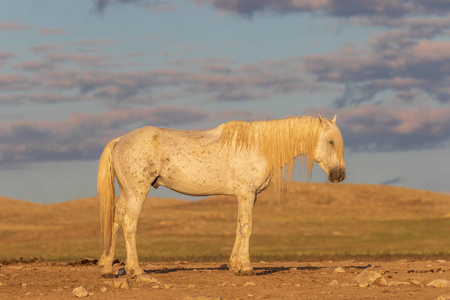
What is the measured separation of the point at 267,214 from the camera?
2016 inches

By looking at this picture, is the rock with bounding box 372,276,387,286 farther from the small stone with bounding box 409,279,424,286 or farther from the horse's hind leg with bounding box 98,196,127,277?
the horse's hind leg with bounding box 98,196,127,277

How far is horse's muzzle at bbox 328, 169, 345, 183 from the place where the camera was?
45.2 ft

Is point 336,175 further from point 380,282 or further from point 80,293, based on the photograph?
point 80,293

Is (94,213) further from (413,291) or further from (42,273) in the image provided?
(413,291)

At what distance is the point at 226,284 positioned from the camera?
12312mm

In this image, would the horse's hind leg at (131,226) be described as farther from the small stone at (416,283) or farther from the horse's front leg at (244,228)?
the small stone at (416,283)

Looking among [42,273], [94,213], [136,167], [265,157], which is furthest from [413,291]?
[94,213]

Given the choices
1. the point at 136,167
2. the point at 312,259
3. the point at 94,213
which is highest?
the point at 136,167

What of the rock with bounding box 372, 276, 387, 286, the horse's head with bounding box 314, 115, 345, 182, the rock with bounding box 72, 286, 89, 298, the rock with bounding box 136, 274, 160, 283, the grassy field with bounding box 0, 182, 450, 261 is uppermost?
the horse's head with bounding box 314, 115, 345, 182

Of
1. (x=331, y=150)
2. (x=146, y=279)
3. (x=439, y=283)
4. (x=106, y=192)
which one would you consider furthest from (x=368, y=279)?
(x=106, y=192)

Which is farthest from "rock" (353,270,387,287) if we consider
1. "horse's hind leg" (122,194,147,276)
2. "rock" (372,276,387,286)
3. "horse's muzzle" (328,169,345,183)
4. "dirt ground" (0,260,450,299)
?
"horse's hind leg" (122,194,147,276)

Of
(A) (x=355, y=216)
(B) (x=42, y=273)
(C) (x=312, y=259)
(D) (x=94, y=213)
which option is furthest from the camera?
(D) (x=94, y=213)

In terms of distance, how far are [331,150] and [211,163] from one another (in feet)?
7.97

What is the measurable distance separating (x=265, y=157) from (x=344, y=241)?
83.7ft
